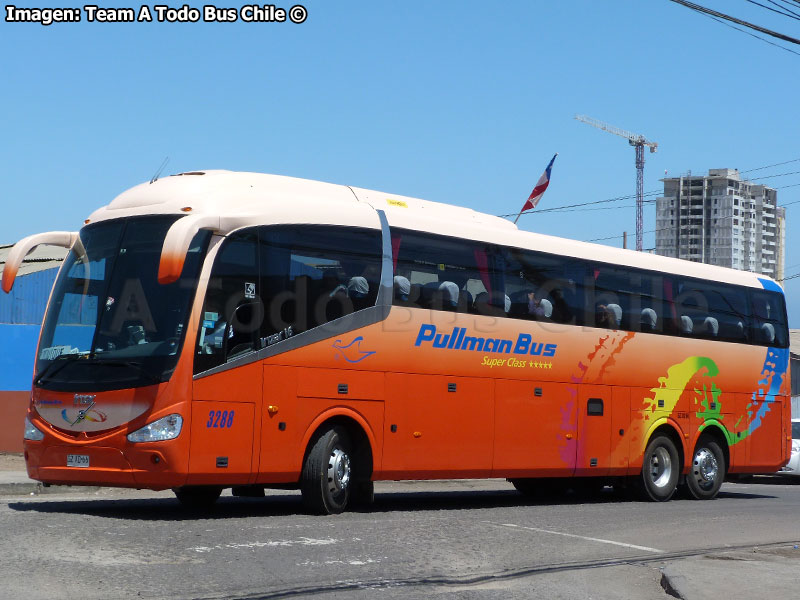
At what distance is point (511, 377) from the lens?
16.3 m

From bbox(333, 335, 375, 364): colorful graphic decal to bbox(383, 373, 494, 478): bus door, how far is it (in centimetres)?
52

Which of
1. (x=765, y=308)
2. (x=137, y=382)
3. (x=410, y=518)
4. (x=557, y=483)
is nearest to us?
(x=137, y=382)

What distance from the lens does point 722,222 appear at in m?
89.2

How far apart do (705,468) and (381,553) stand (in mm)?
11297

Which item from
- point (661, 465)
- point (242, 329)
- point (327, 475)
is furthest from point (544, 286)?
point (242, 329)

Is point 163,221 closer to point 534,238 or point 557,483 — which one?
point 534,238

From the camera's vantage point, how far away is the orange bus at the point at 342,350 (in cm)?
1206

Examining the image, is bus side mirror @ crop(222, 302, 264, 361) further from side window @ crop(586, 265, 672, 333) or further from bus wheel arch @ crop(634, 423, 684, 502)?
bus wheel arch @ crop(634, 423, 684, 502)

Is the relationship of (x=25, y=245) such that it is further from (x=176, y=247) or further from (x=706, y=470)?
(x=706, y=470)

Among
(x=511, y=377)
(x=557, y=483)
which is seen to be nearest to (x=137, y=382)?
(x=511, y=377)

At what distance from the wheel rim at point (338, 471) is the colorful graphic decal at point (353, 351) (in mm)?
1101

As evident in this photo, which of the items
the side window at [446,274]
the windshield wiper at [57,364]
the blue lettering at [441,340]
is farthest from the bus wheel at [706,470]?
the windshield wiper at [57,364]

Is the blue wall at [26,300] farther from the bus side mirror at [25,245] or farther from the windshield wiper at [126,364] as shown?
the windshield wiper at [126,364]

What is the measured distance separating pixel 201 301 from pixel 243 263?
76cm
